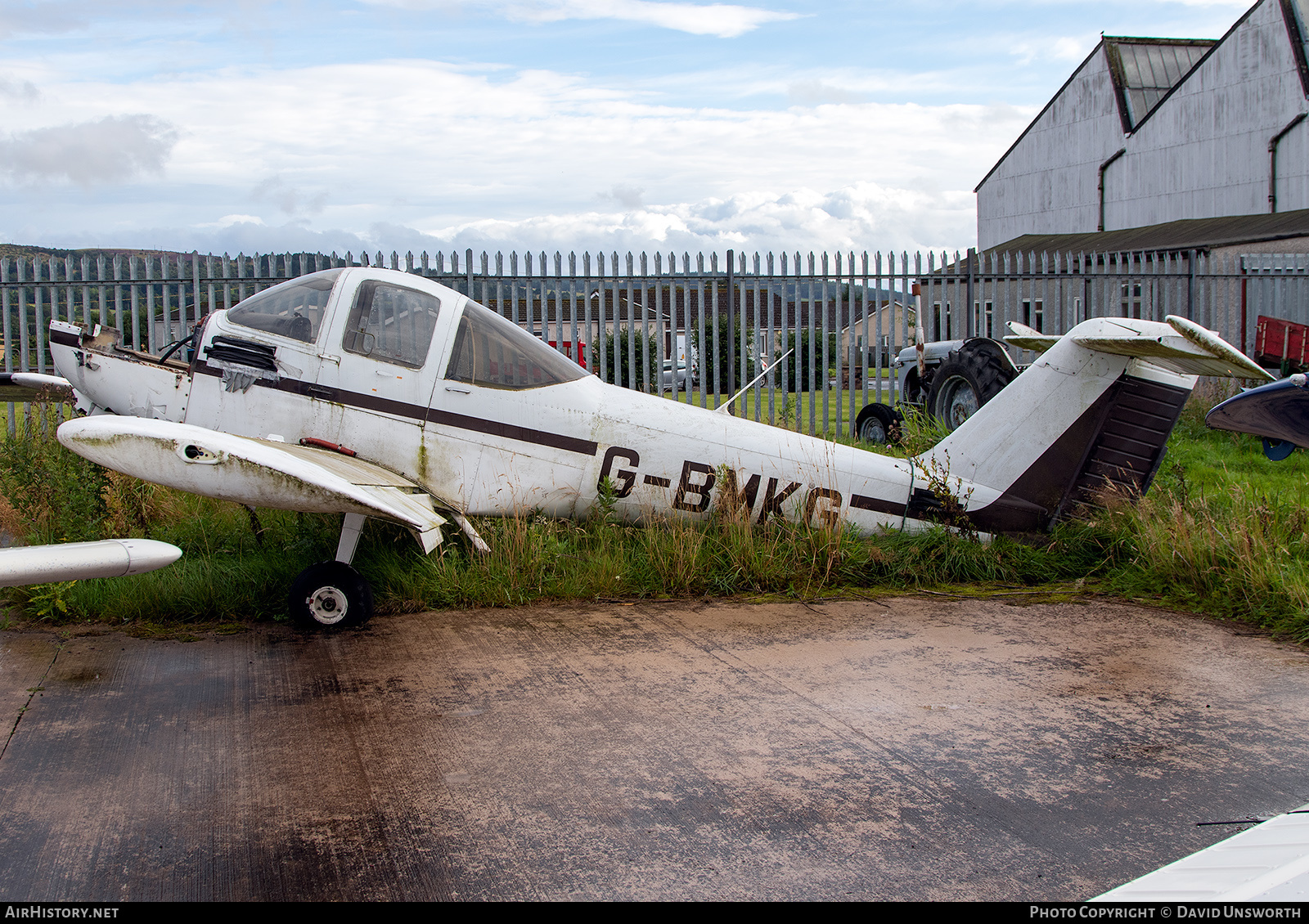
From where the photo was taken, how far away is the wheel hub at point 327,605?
224 inches

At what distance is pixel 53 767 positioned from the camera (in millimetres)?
3766

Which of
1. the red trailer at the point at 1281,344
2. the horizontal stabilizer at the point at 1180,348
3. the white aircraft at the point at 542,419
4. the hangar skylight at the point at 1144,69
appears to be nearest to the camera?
the horizontal stabilizer at the point at 1180,348

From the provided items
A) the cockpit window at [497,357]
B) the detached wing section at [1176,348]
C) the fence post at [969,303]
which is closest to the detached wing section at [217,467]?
the cockpit window at [497,357]

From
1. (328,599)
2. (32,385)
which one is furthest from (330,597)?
(32,385)

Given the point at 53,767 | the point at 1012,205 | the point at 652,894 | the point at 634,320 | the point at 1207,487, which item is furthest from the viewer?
the point at 1012,205

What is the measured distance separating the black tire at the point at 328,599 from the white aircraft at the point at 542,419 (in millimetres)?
625

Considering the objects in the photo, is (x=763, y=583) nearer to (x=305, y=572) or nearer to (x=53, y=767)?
(x=305, y=572)

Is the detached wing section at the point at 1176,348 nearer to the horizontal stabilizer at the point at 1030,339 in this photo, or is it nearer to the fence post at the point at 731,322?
the horizontal stabilizer at the point at 1030,339

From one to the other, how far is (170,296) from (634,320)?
557 centimetres

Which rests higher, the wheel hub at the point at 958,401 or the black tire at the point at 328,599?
the wheel hub at the point at 958,401

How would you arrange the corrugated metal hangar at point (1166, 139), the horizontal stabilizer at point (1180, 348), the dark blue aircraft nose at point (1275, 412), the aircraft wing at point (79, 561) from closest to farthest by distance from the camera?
the dark blue aircraft nose at point (1275, 412), the aircraft wing at point (79, 561), the horizontal stabilizer at point (1180, 348), the corrugated metal hangar at point (1166, 139)

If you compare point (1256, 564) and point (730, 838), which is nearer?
point (730, 838)

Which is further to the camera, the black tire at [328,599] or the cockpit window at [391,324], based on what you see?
the cockpit window at [391,324]

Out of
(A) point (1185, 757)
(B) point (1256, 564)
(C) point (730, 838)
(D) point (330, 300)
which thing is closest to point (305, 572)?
(D) point (330, 300)
